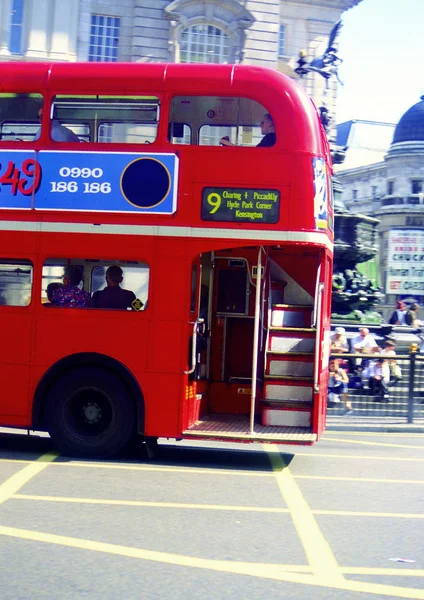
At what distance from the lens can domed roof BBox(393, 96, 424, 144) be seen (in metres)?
89.2

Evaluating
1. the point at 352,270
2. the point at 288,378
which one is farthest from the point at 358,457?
the point at 352,270

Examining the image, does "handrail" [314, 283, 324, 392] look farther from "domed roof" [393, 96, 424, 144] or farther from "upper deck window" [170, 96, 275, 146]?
"domed roof" [393, 96, 424, 144]

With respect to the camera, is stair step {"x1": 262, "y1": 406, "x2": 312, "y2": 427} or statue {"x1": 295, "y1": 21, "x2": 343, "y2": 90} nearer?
stair step {"x1": 262, "y1": 406, "x2": 312, "y2": 427}

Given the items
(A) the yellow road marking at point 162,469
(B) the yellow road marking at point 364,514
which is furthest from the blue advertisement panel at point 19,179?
(B) the yellow road marking at point 364,514

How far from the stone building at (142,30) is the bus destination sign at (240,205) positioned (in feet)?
103

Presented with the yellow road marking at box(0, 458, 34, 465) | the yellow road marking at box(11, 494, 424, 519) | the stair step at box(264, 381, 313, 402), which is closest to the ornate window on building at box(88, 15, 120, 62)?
the stair step at box(264, 381, 313, 402)

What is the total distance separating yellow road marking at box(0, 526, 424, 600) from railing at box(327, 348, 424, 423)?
1038 centimetres

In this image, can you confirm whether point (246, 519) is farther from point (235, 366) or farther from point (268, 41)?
point (268, 41)

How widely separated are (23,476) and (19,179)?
330 centimetres

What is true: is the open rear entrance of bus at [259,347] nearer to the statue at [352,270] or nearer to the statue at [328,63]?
the statue at [328,63]

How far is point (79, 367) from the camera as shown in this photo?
37.9 ft

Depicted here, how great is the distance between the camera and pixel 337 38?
2305 cm

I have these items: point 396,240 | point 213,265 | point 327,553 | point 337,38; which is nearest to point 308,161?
point 213,265

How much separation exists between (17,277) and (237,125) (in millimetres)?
2882
